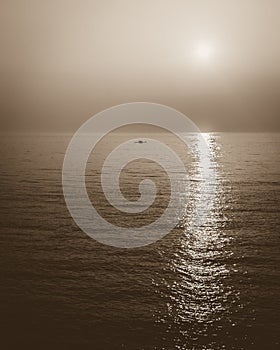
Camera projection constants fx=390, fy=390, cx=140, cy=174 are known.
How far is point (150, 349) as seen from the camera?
1227cm

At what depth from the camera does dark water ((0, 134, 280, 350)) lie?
13.0 metres

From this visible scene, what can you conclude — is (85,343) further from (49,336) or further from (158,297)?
(158,297)

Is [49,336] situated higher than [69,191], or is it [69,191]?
[69,191]

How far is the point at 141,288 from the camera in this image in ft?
55.1

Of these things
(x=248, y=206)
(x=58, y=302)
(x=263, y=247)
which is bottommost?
(x=58, y=302)

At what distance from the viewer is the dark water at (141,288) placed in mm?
13023

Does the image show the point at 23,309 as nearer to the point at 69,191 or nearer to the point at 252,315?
the point at 252,315

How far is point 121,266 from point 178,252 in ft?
12.5

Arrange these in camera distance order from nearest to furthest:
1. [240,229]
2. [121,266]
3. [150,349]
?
1. [150,349]
2. [121,266]
3. [240,229]

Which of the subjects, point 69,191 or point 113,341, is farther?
point 69,191

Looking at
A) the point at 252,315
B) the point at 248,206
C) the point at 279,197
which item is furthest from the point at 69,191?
the point at 252,315

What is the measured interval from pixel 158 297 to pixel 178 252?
19.5 ft

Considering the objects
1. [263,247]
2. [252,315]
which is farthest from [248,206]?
[252,315]

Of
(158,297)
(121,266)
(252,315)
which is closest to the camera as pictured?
(252,315)
